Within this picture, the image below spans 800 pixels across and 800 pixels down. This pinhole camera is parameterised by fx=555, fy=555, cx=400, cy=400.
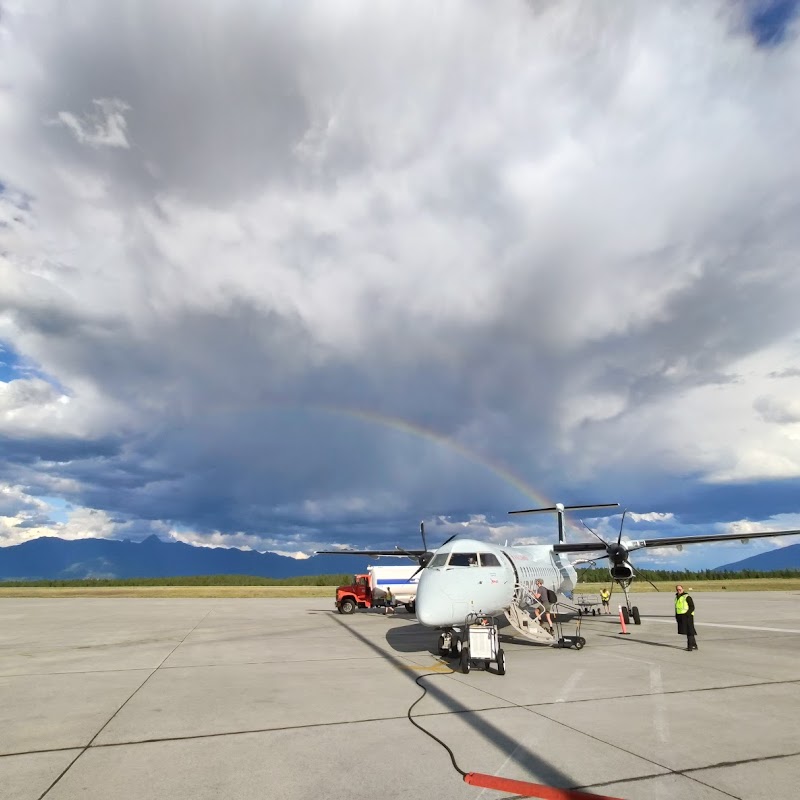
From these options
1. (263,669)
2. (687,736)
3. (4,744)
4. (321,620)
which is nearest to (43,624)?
(321,620)

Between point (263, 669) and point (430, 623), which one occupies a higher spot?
A: point (430, 623)

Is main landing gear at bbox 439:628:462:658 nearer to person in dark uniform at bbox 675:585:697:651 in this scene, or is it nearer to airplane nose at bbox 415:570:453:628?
airplane nose at bbox 415:570:453:628

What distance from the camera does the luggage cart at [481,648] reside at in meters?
13.2

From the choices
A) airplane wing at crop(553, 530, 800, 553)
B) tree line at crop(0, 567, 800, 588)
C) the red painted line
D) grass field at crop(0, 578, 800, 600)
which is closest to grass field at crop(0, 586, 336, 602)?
grass field at crop(0, 578, 800, 600)

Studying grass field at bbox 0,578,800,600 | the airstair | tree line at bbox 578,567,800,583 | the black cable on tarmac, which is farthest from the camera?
tree line at bbox 578,567,800,583

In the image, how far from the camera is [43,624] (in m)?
26.2

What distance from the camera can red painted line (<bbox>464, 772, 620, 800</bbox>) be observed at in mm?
5875

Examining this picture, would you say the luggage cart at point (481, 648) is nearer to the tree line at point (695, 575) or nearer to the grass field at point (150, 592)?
the grass field at point (150, 592)

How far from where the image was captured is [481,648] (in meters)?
13.3

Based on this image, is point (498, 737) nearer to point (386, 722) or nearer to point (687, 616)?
point (386, 722)

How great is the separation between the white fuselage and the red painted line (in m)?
6.99

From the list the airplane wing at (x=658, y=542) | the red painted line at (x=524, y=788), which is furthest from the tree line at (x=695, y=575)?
the red painted line at (x=524, y=788)

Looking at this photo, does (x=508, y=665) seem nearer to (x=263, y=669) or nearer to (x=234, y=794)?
(x=263, y=669)

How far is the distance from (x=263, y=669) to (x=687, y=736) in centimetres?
1026
